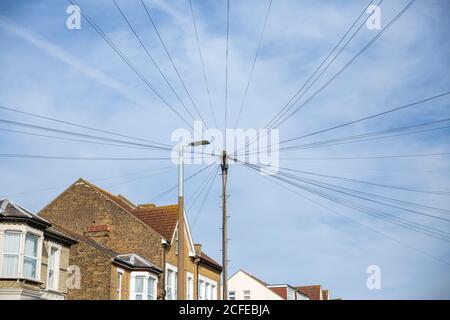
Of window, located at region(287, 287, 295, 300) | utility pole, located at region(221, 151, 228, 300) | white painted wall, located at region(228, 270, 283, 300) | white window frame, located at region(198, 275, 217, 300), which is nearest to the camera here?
utility pole, located at region(221, 151, 228, 300)

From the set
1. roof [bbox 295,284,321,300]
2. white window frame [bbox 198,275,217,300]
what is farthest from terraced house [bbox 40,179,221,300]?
roof [bbox 295,284,321,300]

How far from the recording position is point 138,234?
137 feet

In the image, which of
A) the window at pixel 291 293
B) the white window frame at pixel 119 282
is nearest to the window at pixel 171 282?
the white window frame at pixel 119 282

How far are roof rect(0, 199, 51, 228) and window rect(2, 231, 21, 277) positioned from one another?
31.2 inches

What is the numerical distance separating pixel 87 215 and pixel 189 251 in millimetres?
8168

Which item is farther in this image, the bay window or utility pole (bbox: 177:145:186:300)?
the bay window

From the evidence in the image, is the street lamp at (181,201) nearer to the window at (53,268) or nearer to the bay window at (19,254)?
the bay window at (19,254)

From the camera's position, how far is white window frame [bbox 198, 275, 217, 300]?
156ft

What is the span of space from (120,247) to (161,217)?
15.3 ft

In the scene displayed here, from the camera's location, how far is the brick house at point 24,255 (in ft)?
90.0

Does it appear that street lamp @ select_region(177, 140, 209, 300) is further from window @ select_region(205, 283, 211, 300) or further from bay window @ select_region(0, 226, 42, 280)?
window @ select_region(205, 283, 211, 300)

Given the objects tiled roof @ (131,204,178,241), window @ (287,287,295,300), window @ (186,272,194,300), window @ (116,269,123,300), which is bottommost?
window @ (116,269,123,300)
